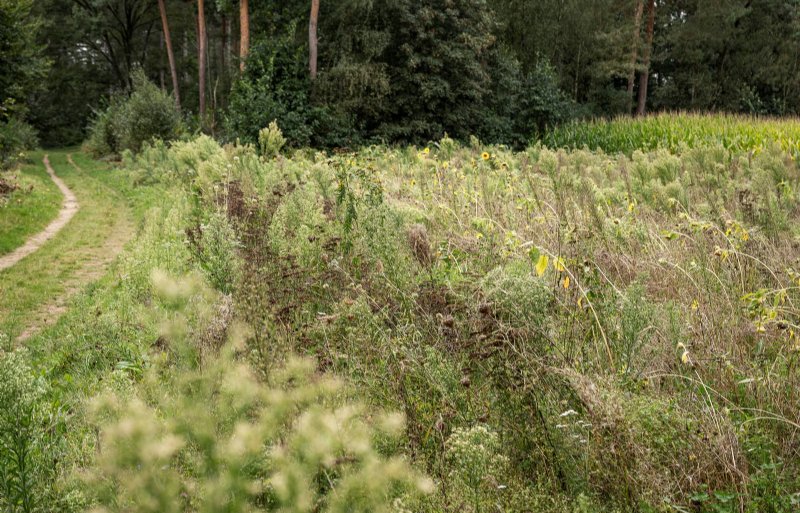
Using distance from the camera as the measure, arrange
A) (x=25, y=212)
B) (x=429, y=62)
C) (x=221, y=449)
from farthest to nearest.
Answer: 1. (x=429, y=62)
2. (x=25, y=212)
3. (x=221, y=449)

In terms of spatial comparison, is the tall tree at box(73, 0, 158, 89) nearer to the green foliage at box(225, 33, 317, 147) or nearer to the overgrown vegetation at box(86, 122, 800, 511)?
the green foliage at box(225, 33, 317, 147)

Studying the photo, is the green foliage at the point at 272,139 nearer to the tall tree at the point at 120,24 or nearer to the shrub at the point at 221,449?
the shrub at the point at 221,449

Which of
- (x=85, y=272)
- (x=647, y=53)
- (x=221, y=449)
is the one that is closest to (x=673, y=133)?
(x=85, y=272)

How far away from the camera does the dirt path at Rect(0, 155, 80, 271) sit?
8.65 metres

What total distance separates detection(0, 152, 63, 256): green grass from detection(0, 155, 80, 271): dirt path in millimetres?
101

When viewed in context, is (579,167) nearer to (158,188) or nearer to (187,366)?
(187,366)

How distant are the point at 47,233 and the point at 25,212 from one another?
1.74 m

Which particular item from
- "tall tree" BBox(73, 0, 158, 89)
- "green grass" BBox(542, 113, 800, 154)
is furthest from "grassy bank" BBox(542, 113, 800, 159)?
"tall tree" BBox(73, 0, 158, 89)

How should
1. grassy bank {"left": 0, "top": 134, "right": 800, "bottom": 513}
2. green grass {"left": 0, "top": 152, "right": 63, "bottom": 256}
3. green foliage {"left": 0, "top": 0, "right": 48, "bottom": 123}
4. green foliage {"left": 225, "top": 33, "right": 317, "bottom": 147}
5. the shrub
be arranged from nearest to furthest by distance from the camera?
1. the shrub
2. grassy bank {"left": 0, "top": 134, "right": 800, "bottom": 513}
3. green grass {"left": 0, "top": 152, "right": 63, "bottom": 256}
4. green foliage {"left": 0, "top": 0, "right": 48, "bottom": 123}
5. green foliage {"left": 225, "top": 33, "right": 317, "bottom": 147}

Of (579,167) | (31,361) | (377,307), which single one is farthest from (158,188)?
(377,307)

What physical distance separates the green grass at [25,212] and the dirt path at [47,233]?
0.10m

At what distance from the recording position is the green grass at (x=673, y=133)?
13.5 metres

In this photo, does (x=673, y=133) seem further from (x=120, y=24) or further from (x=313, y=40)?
(x=120, y=24)

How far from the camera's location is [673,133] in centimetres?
1614
